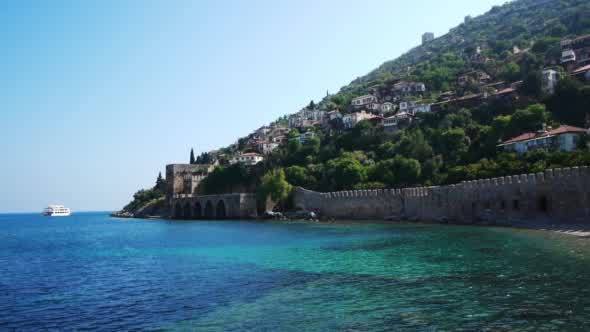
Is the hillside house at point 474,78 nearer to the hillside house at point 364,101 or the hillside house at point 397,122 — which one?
the hillside house at point 397,122

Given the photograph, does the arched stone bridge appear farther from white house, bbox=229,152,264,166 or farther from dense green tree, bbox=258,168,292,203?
white house, bbox=229,152,264,166

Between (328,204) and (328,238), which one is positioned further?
(328,204)

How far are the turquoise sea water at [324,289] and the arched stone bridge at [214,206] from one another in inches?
1484

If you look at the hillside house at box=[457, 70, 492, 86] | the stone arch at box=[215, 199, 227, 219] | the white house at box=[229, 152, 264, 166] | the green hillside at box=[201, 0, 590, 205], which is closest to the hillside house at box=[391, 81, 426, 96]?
the green hillside at box=[201, 0, 590, 205]

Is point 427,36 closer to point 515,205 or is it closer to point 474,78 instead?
point 474,78

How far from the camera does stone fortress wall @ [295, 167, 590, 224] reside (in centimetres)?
2633

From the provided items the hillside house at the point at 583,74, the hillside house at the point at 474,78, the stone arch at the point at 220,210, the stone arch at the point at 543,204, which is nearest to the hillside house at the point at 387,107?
the hillside house at the point at 474,78

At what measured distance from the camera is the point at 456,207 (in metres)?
35.7

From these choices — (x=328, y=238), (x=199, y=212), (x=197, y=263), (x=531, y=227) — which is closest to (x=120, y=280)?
(x=197, y=263)

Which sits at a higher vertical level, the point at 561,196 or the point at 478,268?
the point at 561,196

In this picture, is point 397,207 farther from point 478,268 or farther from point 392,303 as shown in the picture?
point 392,303

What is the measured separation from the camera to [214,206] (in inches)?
2749

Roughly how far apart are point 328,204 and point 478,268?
34.3m

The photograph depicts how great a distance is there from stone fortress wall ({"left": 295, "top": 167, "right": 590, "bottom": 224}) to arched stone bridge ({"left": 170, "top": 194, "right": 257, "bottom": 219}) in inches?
571
